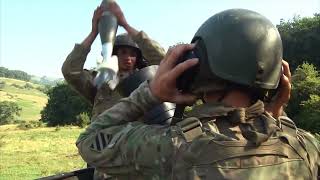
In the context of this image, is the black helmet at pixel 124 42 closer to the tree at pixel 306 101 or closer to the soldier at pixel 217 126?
the soldier at pixel 217 126

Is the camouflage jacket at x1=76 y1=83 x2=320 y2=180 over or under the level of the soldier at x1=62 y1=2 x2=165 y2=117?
over

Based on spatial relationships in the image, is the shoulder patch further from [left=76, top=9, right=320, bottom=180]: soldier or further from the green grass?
the green grass

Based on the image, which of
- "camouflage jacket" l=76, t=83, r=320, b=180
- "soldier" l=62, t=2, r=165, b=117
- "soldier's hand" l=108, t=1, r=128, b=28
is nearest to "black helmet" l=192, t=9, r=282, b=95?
"camouflage jacket" l=76, t=83, r=320, b=180

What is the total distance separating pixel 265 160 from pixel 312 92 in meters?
29.0

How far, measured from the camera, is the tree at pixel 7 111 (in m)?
105

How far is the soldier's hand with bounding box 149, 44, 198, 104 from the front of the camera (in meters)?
2.00

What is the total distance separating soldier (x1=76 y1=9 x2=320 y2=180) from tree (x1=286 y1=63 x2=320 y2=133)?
25.0m

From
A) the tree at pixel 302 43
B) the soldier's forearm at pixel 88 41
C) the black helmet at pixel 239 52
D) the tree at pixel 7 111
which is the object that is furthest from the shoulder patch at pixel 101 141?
the tree at pixel 7 111

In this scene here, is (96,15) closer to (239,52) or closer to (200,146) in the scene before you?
(239,52)

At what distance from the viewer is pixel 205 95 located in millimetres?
2090

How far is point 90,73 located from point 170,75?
314cm

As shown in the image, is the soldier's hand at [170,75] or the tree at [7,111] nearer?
the soldier's hand at [170,75]

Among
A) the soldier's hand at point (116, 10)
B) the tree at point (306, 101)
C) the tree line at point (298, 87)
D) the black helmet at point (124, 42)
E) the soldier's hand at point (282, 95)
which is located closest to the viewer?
the soldier's hand at point (282, 95)

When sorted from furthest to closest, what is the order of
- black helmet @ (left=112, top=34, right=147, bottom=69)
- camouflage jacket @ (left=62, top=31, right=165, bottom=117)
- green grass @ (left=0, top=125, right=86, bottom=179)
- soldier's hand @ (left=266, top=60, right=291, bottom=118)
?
green grass @ (left=0, top=125, right=86, bottom=179), black helmet @ (left=112, top=34, right=147, bottom=69), camouflage jacket @ (left=62, top=31, right=165, bottom=117), soldier's hand @ (left=266, top=60, right=291, bottom=118)
